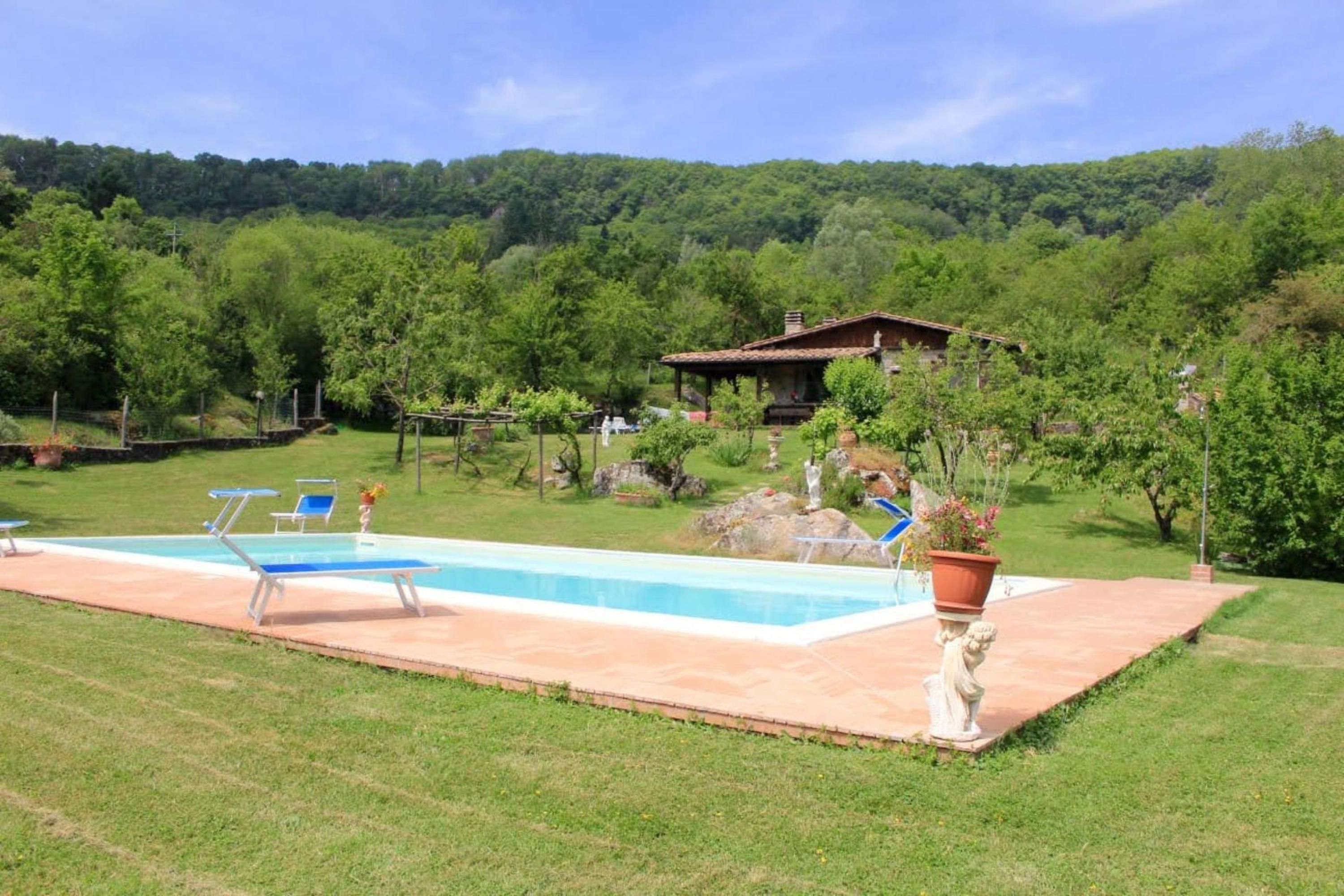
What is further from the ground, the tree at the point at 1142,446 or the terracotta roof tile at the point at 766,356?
the terracotta roof tile at the point at 766,356

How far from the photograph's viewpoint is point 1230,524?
45.7 ft

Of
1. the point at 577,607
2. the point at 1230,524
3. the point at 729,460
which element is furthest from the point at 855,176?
the point at 577,607

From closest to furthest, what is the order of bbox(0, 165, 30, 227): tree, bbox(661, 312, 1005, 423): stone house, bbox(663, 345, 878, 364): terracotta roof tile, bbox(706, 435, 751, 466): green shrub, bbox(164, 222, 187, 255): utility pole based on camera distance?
bbox(706, 435, 751, 466): green shrub < bbox(663, 345, 878, 364): terracotta roof tile < bbox(661, 312, 1005, 423): stone house < bbox(0, 165, 30, 227): tree < bbox(164, 222, 187, 255): utility pole

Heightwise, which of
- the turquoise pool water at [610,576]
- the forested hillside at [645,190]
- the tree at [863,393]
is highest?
the forested hillside at [645,190]

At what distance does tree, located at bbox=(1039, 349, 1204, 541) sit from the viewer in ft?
50.2

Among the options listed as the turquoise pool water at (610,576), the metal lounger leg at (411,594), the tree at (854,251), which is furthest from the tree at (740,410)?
the tree at (854,251)

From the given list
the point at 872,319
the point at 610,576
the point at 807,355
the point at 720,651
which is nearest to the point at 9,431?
the point at 610,576

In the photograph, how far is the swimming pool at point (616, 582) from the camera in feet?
27.4

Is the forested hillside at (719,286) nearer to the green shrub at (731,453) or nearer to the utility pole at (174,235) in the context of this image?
the utility pole at (174,235)

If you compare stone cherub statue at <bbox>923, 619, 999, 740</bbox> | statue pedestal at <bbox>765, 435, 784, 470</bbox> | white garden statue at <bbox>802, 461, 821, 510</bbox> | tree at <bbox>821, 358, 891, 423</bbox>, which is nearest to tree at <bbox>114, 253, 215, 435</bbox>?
statue pedestal at <bbox>765, 435, 784, 470</bbox>

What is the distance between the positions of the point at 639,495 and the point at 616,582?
7013 mm

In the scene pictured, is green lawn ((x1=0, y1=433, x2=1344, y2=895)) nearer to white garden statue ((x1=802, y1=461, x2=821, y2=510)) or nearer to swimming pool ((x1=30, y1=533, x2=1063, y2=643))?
swimming pool ((x1=30, y1=533, x2=1063, y2=643))

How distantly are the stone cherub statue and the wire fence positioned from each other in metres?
23.5

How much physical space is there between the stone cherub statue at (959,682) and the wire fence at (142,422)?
23.5 m
